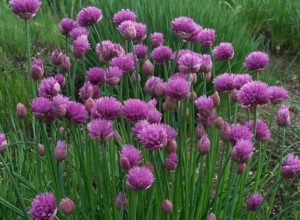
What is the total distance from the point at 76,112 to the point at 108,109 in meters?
0.10

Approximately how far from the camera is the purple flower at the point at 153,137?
1.32 m

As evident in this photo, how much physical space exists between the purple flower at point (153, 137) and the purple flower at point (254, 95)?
1.06 feet

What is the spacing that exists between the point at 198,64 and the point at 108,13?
2.03 m

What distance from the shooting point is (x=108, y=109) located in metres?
1.43

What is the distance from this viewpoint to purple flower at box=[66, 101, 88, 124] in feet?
4.80

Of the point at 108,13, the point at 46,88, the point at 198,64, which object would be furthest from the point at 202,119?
the point at 108,13

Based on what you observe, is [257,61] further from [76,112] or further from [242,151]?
[76,112]

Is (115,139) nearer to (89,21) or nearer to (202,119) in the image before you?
(202,119)

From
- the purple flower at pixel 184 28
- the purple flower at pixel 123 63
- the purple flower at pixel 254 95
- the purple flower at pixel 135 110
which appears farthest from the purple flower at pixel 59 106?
the purple flower at pixel 184 28

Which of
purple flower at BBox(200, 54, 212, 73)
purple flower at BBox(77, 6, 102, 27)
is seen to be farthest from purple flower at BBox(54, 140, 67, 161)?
purple flower at BBox(77, 6, 102, 27)

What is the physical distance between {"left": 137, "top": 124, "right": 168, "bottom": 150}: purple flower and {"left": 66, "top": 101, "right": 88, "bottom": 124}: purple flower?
210 mm

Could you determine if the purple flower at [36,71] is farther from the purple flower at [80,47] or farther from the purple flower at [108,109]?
the purple flower at [108,109]

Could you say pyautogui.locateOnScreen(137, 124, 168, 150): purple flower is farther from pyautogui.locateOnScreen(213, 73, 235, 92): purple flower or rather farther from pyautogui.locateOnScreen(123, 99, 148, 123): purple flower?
pyautogui.locateOnScreen(213, 73, 235, 92): purple flower

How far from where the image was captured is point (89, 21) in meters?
1.99
